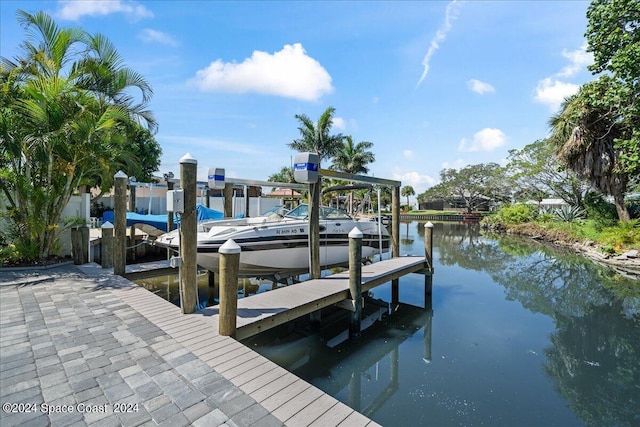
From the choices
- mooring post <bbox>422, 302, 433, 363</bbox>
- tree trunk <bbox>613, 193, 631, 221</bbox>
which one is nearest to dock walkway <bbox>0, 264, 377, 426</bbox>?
mooring post <bbox>422, 302, 433, 363</bbox>

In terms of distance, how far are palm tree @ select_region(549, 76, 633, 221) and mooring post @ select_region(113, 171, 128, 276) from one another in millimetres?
17351

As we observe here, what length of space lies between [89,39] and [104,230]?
179 inches

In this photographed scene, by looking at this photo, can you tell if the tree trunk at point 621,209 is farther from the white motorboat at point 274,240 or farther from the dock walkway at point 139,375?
the dock walkway at point 139,375

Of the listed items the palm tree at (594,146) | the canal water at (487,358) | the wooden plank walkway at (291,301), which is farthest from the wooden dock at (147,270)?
the palm tree at (594,146)

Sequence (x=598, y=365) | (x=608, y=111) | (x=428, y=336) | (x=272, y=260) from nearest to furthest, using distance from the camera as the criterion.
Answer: (x=598, y=365), (x=428, y=336), (x=272, y=260), (x=608, y=111)

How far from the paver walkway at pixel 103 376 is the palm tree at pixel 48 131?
3089 millimetres

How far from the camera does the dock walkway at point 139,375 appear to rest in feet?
7.44

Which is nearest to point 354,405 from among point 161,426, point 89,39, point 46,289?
point 161,426

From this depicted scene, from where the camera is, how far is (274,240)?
6434mm

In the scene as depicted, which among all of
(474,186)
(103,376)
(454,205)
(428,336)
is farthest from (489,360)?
(454,205)

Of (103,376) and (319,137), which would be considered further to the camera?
(319,137)

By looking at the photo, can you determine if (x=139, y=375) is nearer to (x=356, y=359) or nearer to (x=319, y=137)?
(x=356, y=359)

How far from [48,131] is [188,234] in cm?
448

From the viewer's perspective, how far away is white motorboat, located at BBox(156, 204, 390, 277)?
6057 millimetres
